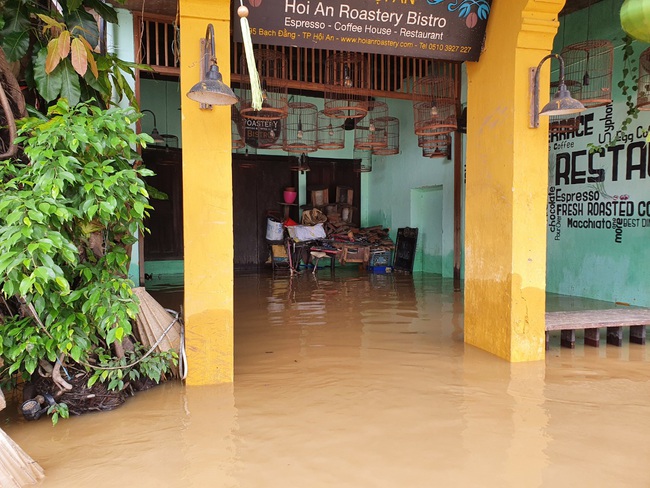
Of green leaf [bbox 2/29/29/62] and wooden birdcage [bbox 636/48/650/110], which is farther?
wooden birdcage [bbox 636/48/650/110]

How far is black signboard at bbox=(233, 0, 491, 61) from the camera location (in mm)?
3658

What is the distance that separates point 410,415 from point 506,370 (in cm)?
120

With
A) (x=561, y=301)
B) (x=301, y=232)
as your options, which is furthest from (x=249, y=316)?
(x=301, y=232)

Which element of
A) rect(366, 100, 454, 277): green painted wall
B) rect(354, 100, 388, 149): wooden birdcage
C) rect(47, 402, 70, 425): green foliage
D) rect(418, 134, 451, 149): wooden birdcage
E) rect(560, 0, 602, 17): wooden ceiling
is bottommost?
rect(47, 402, 70, 425): green foliage

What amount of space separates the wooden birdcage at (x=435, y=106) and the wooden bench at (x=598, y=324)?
3030mm

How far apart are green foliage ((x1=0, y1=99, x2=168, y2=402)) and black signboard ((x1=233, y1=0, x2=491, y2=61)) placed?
1342mm

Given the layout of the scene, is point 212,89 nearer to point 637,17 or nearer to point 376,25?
point 376,25

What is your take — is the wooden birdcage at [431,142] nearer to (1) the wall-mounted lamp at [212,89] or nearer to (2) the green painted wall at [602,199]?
(2) the green painted wall at [602,199]

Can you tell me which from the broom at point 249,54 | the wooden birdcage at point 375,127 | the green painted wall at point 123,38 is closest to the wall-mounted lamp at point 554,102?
the broom at point 249,54

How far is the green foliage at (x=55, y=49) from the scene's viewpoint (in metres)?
3.02

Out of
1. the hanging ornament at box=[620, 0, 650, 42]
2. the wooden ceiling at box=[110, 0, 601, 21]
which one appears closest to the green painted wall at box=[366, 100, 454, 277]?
the wooden ceiling at box=[110, 0, 601, 21]

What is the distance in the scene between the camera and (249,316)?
596 cm

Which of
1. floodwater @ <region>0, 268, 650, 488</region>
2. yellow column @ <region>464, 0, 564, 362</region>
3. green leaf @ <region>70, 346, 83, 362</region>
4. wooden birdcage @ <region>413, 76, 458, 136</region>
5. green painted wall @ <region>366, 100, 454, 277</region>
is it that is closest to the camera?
floodwater @ <region>0, 268, 650, 488</region>

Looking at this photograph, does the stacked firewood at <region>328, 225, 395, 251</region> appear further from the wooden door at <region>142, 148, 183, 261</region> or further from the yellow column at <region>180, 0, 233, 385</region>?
the yellow column at <region>180, 0, 233, 385</region>
